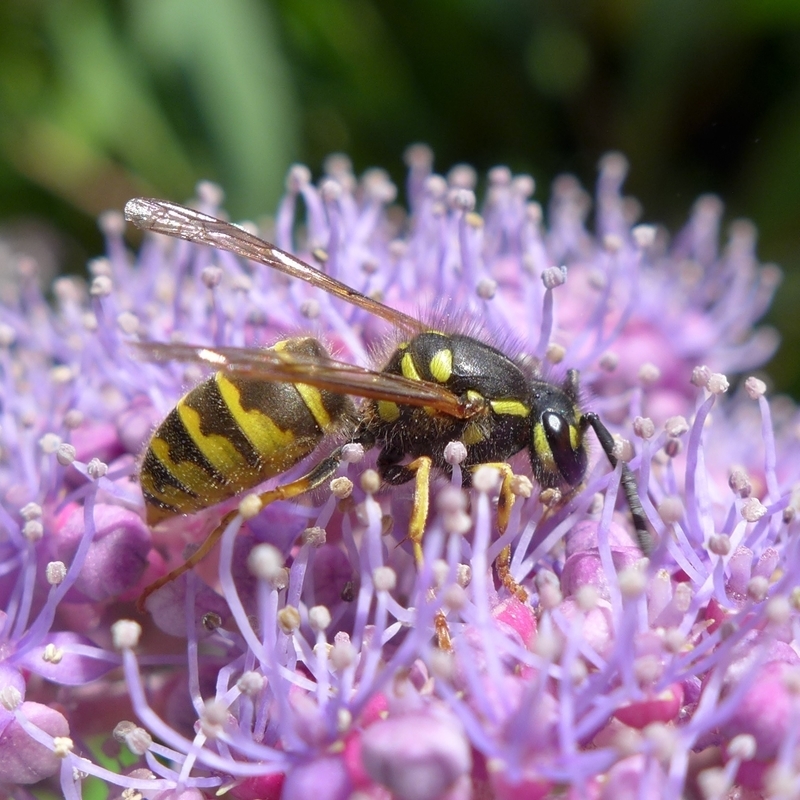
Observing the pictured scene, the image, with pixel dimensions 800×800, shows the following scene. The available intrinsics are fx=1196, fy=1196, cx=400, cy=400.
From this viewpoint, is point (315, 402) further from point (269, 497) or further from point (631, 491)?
point (631, 491)

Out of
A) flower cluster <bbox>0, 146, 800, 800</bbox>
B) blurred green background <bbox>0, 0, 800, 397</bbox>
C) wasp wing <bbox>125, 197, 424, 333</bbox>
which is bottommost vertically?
flower cluster <bbox>0, 146, 800, 800</bbox>

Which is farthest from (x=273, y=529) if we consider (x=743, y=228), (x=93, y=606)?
(x=743, y=228)

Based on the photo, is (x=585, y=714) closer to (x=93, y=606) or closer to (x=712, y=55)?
(x=93, y=606)

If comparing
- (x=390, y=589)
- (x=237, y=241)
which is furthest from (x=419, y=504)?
(x=237, y=241)

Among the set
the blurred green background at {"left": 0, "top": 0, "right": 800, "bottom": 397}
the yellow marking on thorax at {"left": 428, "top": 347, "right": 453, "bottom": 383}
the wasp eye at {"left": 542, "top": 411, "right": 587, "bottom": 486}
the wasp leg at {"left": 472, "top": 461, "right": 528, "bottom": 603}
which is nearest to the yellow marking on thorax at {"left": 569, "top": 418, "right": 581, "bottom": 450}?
the wasp eye at {"left": 542, "top": 411, "right": 587, "bottom": 486}

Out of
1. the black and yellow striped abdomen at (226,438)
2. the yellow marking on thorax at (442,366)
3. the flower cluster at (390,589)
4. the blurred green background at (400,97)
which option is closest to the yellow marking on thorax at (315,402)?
the black and yellow striped abdomen at (226,438)

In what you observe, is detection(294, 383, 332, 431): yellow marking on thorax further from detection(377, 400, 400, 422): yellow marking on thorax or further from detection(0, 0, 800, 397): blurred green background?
detection(0, 0, 800, 397): blurred green background
